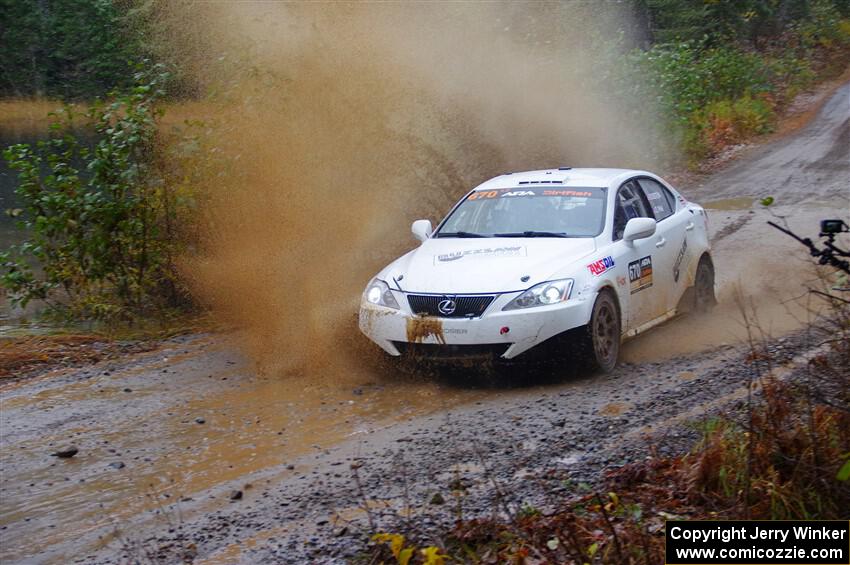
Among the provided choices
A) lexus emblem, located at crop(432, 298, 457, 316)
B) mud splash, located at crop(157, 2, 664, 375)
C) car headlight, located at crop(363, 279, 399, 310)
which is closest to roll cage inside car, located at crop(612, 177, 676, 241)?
lexus emblem, located at crop(432, 298, 457, 316)

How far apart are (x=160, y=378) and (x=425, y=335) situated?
2.82 meters

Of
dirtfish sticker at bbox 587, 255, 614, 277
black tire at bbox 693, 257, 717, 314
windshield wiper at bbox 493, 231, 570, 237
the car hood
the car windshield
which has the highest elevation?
the car windshield

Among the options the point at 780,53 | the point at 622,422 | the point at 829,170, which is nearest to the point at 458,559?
the point at 622,422

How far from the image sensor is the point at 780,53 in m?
34.7

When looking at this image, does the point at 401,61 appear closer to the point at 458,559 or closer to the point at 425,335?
the point at 425,335

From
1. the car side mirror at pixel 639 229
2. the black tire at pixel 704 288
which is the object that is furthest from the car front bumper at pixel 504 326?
the black tire at pixel 704 288

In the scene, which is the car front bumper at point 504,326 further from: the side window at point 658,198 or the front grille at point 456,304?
the side window at point 658,198

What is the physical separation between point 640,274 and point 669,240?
888 mm

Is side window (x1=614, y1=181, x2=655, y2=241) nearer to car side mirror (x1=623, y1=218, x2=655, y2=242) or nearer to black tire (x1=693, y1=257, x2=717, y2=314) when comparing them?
car side mirror (x1=623, y1=218, x2=655, y2=242)

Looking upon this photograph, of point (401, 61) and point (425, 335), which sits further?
point (401, 61)

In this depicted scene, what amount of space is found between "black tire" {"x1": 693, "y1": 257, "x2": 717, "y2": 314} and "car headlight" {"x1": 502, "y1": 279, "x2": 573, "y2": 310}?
288cm

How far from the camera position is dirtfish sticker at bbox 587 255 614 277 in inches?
324

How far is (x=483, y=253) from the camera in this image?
8.60 metres

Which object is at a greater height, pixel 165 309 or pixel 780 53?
pixel 780 53
